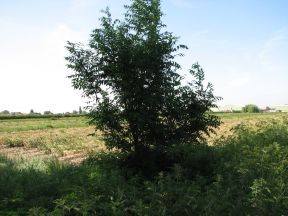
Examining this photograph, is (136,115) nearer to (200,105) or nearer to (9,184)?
(200,105)

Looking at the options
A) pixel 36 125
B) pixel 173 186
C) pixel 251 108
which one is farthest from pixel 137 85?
pixel 251 108

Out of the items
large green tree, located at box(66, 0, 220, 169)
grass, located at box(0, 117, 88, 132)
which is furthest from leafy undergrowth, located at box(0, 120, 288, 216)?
grass, located at box(0, 117, 88, 132)

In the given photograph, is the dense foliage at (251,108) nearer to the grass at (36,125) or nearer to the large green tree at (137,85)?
the grass at (36,125)

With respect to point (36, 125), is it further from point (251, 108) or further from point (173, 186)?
point (251, 108)

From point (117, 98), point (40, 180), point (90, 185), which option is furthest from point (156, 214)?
point (117, 98)

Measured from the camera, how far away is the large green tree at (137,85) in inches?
425

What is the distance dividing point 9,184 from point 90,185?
6.14 ft

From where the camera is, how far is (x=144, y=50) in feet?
35.9

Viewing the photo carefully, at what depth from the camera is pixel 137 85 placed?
35.0ft

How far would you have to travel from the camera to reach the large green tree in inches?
425

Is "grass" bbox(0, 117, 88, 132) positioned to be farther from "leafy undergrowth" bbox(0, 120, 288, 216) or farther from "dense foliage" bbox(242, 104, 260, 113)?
"dense foliage" bbox(242, 104, 260, 113)

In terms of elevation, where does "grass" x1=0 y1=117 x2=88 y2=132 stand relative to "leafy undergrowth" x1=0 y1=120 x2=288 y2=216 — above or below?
above

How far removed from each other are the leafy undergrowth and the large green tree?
720 millimetres

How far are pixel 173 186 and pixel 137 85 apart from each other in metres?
4.53
